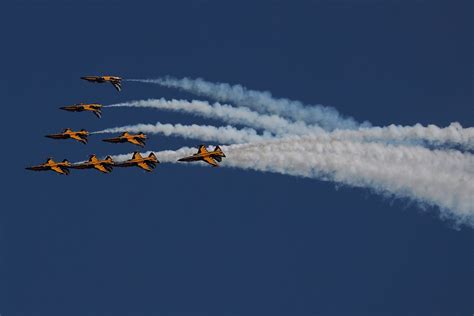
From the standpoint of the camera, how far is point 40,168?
104438 millimetres

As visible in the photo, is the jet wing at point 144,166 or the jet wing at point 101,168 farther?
the jet wing at point 101,168

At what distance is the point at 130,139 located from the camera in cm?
10319

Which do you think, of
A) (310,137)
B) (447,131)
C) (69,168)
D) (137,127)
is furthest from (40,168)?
(447,131)

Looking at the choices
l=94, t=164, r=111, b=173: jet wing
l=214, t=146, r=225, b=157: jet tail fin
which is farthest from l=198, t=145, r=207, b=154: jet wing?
l=94, t=164, r=111, b=173: jet wing

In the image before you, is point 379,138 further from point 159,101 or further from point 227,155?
point 159,101

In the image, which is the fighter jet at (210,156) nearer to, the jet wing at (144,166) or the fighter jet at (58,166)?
the jet wing at (144,166)

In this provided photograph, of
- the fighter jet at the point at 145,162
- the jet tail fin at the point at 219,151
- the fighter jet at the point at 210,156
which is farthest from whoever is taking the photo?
the fighter jet at the point at 145,162

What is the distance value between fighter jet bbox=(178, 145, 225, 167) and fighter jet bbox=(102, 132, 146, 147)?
8.27m

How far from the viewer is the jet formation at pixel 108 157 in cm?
9581

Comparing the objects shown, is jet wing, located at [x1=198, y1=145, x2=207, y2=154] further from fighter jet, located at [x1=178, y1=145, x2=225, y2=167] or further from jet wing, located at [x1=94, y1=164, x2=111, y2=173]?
jet wing, located at [x1=94, y1=164, x2=111, y2=173]

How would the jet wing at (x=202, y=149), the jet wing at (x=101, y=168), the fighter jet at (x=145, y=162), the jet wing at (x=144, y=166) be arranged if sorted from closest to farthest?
the jet wing at (x=202, y=149) → the jet wing at (x=144, y=166) → the fighter jet at (x=145, y=162) → the jet wing at (x=101, y=168)

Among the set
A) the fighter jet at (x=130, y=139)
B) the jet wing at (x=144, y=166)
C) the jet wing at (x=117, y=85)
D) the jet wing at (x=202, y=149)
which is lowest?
the jet wing at (x=144, y=166)

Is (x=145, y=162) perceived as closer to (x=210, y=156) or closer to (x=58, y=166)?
(x=210, y=156)

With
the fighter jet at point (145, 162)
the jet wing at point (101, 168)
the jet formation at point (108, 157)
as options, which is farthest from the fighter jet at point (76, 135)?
the fighter jet at point (145, 162)
